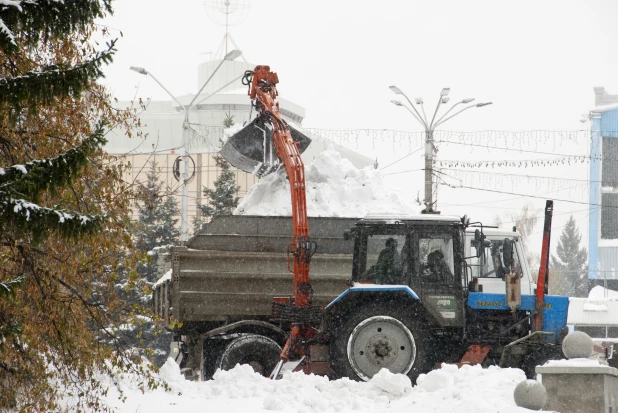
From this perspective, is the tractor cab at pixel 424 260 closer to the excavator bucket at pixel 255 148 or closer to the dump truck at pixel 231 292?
the dump truck at pixel 231 292

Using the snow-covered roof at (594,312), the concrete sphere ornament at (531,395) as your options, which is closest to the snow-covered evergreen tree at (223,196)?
the snow-covered roof at (594,312)

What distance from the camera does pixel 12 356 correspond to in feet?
26.1

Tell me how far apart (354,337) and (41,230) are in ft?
19.8

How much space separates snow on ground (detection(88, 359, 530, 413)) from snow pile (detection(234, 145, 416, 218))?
5.82 meters

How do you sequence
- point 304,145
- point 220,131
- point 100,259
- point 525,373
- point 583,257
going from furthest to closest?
point 583,257 → point 220,131 → point 304,145 → point 525,373 → point 100,259

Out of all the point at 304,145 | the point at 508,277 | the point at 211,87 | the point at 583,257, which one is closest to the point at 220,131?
the point at 211,87

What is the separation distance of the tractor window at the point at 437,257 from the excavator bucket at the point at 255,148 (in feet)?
14.2

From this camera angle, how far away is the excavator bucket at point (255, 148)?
15.0 m

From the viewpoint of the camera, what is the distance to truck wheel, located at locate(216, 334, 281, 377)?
12.4m

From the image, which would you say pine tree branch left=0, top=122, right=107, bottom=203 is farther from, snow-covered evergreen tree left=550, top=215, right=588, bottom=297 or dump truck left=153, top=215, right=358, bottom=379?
snow-covered evergreen tree left=550, top=215, right=588, bottom=297

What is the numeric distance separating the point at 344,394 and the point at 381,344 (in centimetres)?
118

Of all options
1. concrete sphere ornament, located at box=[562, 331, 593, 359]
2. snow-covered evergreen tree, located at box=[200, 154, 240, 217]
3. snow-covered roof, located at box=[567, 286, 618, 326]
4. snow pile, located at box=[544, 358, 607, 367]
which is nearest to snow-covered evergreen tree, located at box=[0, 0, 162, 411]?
snow pile, located at box=[544, 358, 607, 367]

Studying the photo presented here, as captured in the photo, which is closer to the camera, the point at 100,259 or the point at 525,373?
the point at 100,259

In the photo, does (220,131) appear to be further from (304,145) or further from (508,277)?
(508,277)
